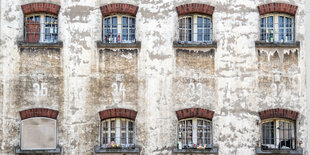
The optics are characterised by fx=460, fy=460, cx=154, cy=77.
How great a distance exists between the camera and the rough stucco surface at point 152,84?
15.8m

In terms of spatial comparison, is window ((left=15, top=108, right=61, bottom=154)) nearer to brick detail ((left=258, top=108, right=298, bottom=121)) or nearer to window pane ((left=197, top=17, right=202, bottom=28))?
window pane ((left=197, top=17, right=202, bottom=28))

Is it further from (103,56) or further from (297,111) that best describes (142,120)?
(297,111)

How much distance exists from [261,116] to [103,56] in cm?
582

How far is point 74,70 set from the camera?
52.3 ft

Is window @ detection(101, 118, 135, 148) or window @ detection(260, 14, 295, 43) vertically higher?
window @ detection(260, 14, 295, 43)

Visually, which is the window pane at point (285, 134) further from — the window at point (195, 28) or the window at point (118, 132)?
the window at point (118, 132)

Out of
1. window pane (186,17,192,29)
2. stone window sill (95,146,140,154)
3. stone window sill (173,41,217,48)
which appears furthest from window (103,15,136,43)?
stone window sill (95,146,140,154)

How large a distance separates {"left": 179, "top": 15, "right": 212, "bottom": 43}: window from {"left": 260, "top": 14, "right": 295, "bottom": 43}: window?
1959 millimetres

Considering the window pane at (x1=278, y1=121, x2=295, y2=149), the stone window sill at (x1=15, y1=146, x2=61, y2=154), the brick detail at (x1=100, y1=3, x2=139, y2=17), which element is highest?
the brick detail at (x1=100, y1=3, x2=139, y2=17)

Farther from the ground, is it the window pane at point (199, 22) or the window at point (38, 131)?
the window pane at point (199, 22)

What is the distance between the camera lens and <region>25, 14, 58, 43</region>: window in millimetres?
16312

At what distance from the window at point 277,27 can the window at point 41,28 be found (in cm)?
740

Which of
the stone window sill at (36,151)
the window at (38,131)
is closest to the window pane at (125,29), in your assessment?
the window at (38,131)

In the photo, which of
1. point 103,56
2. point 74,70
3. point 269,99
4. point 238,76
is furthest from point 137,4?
point 269,99
